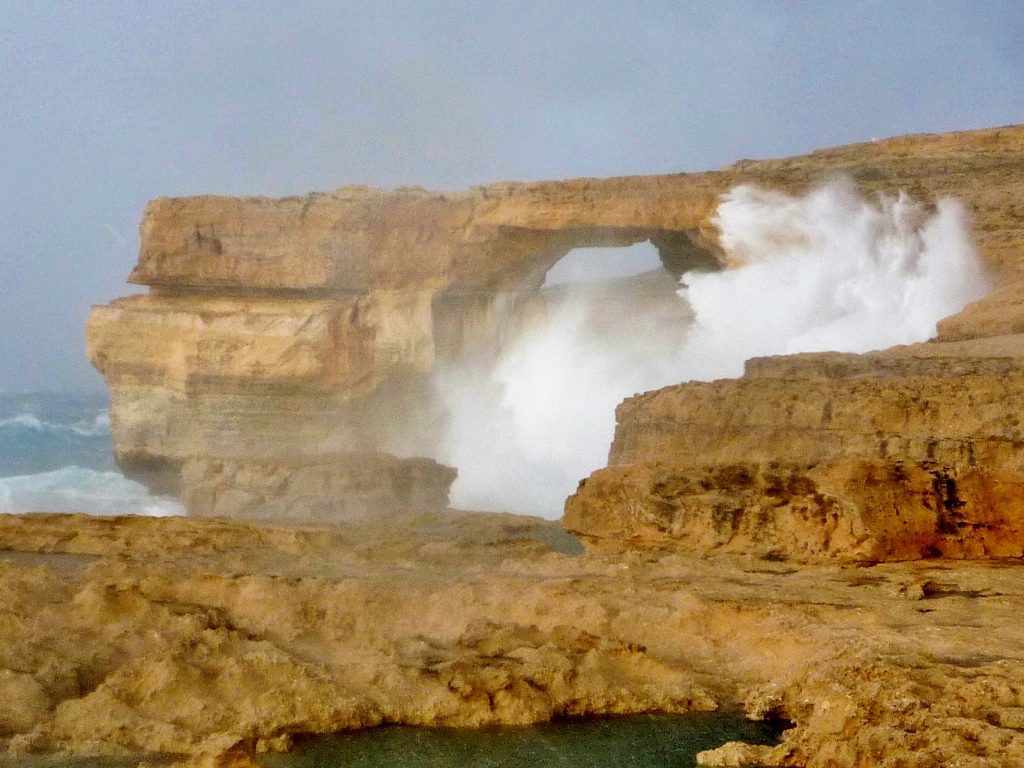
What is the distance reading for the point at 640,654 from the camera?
7.00 metres

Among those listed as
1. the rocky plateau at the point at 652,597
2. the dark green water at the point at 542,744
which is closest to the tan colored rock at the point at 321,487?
the rocky plateau at the point at 652,597

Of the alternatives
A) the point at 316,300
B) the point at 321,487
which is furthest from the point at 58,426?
the point at 321,487

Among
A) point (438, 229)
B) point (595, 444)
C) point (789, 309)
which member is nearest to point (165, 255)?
point (438, 229)

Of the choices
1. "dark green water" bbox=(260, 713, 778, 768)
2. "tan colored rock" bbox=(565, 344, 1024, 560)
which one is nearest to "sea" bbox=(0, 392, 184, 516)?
"tan colored rock" bbox=(565, 344, 1024, 560)

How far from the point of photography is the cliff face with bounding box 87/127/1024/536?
966 inches

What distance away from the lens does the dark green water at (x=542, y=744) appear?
5.77 metres

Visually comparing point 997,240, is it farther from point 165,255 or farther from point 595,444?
point 165,255

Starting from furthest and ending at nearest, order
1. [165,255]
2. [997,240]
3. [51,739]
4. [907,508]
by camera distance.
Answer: [165,255], [997,240], [907,508], [51,739]

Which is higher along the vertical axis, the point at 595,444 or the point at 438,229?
the point at 438,229

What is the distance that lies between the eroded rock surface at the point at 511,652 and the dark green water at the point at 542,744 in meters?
0.13

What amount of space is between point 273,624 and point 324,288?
18559 mm

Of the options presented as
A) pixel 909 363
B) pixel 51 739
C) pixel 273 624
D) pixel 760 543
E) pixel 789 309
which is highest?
pixel 789 309

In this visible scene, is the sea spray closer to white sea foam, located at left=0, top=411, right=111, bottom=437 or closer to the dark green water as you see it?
the dark green water

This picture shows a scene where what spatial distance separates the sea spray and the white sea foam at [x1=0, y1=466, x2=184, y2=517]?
7.45m
